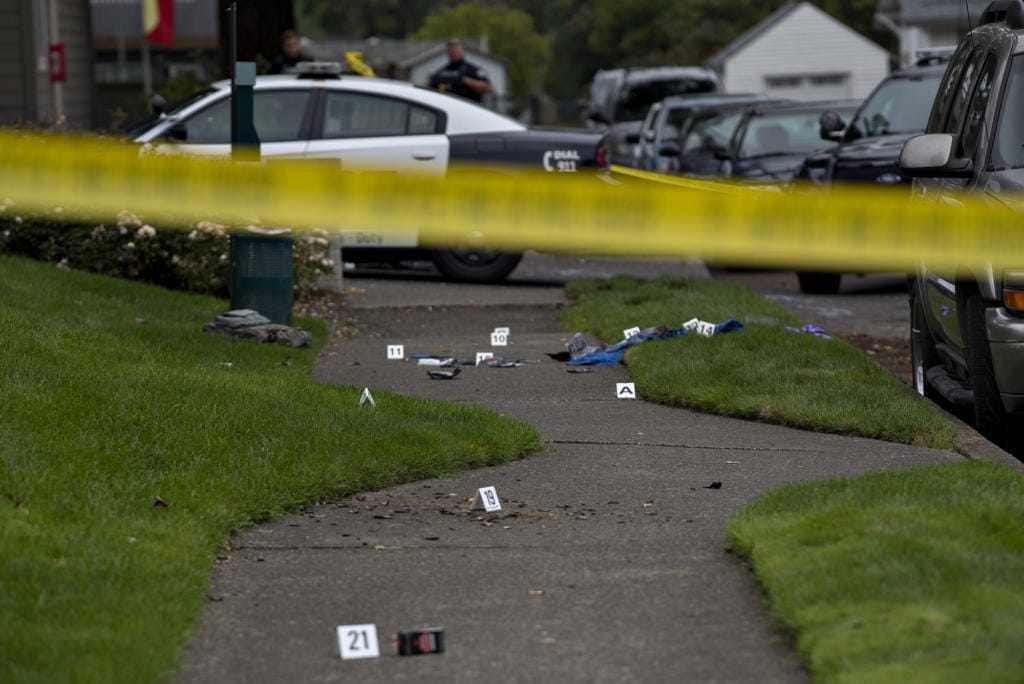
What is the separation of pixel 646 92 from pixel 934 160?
91.4 feet

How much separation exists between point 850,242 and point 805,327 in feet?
14.2

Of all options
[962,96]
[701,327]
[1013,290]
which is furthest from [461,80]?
[1013,290]

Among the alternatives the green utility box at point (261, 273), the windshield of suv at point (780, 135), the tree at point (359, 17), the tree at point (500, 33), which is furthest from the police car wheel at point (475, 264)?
the tree at point (359, 17)

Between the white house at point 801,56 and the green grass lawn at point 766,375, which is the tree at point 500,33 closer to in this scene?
the white house at point 801,56

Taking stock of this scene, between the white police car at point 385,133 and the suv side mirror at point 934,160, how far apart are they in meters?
7.83

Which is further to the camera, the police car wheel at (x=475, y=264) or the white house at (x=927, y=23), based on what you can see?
the white house at (x=927, y=23)

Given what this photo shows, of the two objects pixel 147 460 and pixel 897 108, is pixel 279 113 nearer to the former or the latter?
pixel 897 108

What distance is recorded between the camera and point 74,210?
43.4ft

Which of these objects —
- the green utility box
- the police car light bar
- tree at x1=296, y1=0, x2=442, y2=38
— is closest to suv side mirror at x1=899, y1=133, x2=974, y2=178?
the green utility box

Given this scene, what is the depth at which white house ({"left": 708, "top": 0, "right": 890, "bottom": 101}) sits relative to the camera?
68.6 meters

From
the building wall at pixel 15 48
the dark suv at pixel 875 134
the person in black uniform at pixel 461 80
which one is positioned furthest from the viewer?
the building wall at pixel 15 48

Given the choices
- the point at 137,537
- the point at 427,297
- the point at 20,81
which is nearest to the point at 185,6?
the point at 20,81

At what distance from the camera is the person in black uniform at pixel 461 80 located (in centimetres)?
2123

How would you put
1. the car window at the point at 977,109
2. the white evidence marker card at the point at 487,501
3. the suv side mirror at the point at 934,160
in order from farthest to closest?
1. the car window at the point at 977,109
2. the suv side mirror at the point at 934,160
3. the white evidence marker card at the point at 487,501
